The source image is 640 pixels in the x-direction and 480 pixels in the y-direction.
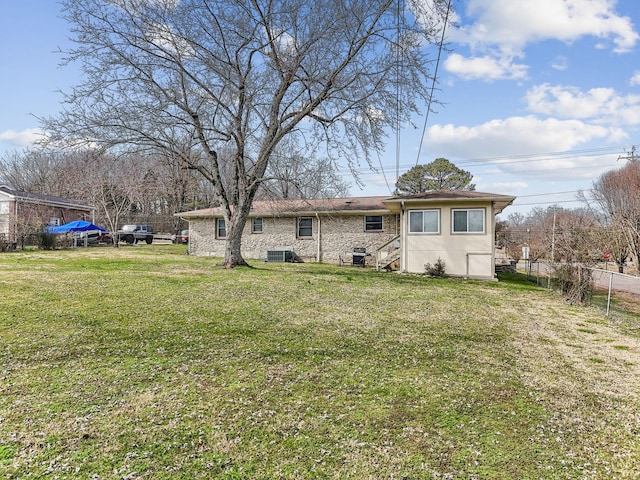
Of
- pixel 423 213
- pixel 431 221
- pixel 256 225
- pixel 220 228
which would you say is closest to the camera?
pixel 431 221

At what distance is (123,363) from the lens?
449cm

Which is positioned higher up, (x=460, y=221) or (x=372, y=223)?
(x=372, y=223)

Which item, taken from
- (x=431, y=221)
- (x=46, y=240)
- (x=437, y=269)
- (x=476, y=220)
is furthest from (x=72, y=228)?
(x=476, y=220)

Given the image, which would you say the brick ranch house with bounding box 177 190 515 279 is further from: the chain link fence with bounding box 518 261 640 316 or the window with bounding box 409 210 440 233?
the chain link fence with bounding box 518 261 640 316

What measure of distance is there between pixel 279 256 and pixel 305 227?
82.4 inches

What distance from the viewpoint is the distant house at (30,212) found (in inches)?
874

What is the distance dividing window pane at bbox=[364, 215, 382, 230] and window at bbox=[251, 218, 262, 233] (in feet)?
19.2

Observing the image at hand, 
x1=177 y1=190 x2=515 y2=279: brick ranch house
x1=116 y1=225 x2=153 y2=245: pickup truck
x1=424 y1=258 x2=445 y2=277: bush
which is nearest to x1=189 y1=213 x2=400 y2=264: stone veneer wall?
x1=177 y1=190 x2=515 y2=279: brick ranch house

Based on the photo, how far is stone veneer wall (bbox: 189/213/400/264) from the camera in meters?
19.3

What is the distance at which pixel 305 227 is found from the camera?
2059cm

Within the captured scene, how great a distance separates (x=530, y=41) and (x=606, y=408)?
11.6 metres

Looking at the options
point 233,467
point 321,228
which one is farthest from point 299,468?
point 321,228

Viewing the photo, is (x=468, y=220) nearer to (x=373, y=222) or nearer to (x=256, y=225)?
(x=373, y=222)

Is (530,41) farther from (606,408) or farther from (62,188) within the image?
(62,188)
